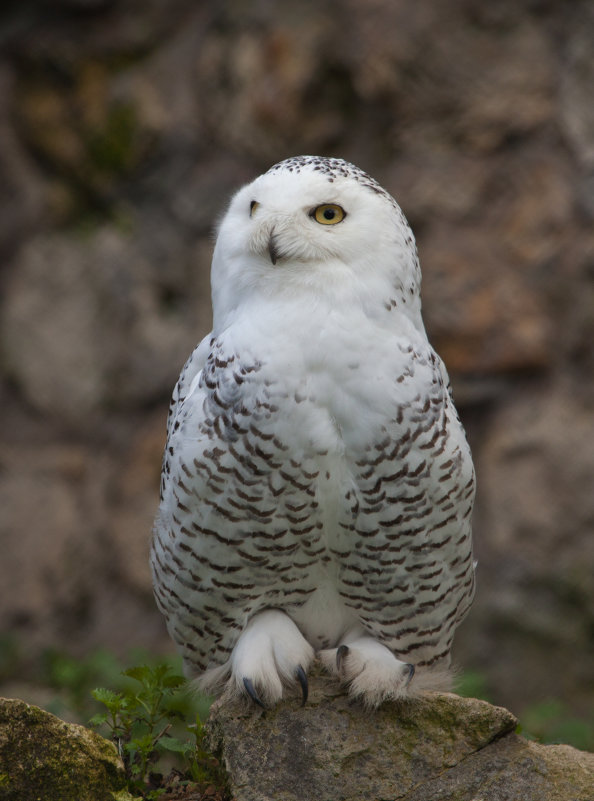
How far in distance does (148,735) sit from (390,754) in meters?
0.51

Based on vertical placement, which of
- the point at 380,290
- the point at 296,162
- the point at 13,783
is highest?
the point at 296,162

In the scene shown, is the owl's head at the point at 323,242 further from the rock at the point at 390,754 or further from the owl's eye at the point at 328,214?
the rock at the point at 390,754

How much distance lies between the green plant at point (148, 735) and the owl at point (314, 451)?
0.15 metres

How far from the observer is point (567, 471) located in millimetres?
3553

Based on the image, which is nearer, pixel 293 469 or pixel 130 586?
pixel 293 469

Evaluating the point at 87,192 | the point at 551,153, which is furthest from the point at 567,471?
the point at 87,192

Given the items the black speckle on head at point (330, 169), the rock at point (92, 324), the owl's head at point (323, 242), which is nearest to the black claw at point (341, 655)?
the owl's head at point (323, 242)

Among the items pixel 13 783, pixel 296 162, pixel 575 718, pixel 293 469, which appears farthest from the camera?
pixel 575 718

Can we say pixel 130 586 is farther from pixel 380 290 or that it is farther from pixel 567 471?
pixel 380 290

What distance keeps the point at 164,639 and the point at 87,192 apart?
1697 millimetres

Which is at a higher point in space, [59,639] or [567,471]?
[567,471]

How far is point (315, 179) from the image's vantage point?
222 cm

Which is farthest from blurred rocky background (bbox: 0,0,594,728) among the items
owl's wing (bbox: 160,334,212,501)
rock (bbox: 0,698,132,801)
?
rock (bbox: 0,698,132,801)

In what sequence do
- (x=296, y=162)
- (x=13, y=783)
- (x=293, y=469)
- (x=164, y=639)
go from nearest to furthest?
(x=13, y=783) → (x=293, y=469) → (x=296, y=162) → (x=164, y=639)
